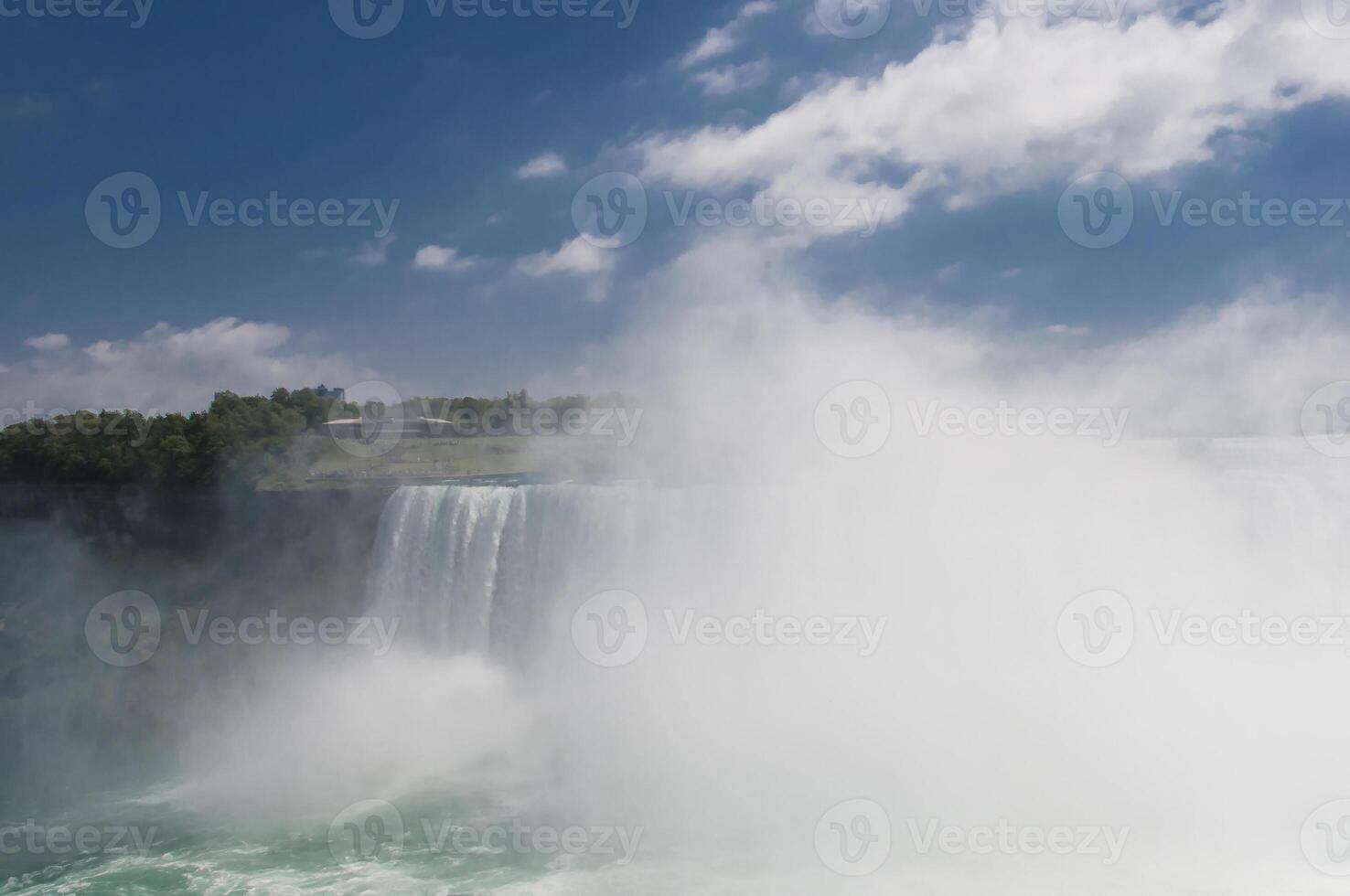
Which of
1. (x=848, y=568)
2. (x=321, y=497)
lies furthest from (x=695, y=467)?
(x=321, y=497)

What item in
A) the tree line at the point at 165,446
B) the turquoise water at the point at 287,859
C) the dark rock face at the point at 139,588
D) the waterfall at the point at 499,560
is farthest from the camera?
the tree line at the point at 165,446

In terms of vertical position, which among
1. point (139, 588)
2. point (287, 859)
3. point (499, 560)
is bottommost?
point (287, 859)

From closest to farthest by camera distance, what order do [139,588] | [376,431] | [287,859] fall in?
[287,859]
[139,588]
[376,431]

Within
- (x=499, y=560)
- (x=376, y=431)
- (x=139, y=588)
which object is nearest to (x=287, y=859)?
(x=499, y=560)

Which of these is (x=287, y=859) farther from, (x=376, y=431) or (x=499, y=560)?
(x=376, y=431)

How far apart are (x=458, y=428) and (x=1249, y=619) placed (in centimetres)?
3553

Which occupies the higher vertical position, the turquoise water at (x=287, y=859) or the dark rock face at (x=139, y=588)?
the dark rock face at (x=139, y=588)

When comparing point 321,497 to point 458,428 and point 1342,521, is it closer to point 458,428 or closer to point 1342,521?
point 458,428

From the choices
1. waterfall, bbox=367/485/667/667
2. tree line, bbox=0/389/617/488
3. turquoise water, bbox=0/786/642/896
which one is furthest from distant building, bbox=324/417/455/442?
turquoise water, bbox=0/786/642/896

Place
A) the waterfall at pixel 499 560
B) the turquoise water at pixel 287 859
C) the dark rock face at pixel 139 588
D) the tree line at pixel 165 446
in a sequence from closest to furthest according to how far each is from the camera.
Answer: the turquoise water at pixel 287 859 → the waterfall at pixel 499 560 → the dark rock face at pixel 139 588 → the tree line at pixel 165 446

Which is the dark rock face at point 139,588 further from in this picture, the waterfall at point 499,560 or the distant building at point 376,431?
the distant building at point 376,431

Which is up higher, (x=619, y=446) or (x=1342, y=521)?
(x=619, y=446)

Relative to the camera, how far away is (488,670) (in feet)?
85.0

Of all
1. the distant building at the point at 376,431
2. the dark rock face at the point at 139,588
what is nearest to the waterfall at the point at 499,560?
the dark rock face at the point at 139,588
